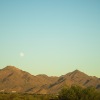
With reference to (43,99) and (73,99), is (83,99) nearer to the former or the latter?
(73,99)

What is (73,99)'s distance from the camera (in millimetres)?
52406

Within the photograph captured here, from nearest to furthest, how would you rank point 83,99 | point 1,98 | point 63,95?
1. point 83,99
2. point 63,95
3. point 1,98

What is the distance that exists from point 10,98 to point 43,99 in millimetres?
7688

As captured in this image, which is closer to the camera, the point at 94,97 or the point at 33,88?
the point at 94,97

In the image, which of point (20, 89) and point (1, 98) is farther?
point (20, 89)

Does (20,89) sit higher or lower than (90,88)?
higher

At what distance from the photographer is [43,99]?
193 ft

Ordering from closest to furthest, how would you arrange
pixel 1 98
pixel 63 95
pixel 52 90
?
1. pixel 63 95
2. pixel 1 98
3. pixel 52 90

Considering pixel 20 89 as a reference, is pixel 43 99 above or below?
below

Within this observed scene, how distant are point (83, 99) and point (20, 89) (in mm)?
151968

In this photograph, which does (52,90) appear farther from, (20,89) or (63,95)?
(63,95)

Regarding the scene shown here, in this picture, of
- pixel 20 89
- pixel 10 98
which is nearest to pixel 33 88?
pixel 20 89

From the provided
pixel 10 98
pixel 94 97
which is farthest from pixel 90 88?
pixel 10 98

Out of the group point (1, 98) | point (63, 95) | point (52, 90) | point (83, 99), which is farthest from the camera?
point (52, 90)
